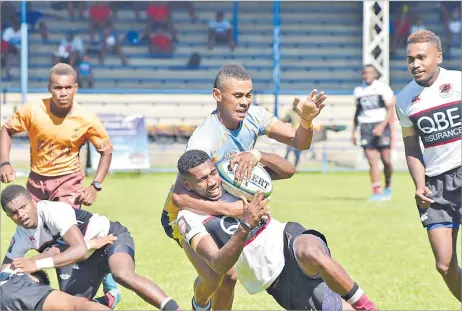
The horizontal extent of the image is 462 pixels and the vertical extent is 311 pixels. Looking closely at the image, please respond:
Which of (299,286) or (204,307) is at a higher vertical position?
(299,286)

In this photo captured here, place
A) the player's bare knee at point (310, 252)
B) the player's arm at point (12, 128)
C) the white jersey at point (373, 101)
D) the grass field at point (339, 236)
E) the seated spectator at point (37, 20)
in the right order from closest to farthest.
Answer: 1. the player's bare knee at point (310, 252)
2. the grass field at point (339, 236)
3. the player's arm at point (12, 128)
4. the white jersey at point (373, 101)
5. the seated spectator at point (37, 20)

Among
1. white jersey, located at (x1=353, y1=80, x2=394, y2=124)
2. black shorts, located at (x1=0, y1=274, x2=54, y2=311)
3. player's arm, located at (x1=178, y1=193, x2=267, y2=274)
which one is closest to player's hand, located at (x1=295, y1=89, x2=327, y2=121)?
player's arm, located at (x1=178, y1=193, x2=267, y2=274)

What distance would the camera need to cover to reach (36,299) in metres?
6.71

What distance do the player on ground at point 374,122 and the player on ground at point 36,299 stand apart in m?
10.0

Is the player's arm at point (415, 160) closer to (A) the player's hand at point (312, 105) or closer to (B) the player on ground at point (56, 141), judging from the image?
(A) the player's hand at point (312, 105)

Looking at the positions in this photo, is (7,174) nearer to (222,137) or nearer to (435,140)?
(222,137)

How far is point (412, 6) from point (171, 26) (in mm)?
8324

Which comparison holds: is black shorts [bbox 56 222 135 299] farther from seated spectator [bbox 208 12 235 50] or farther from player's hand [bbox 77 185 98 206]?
seated spectator [bbox 208 12 235 50]

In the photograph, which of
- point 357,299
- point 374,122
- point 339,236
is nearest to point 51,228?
point 357,299

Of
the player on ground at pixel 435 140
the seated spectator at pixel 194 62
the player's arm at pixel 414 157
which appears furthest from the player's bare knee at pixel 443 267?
the seated spectator at pixel 194 62

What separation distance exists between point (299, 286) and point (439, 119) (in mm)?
1925

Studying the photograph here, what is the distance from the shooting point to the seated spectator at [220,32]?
30.9m

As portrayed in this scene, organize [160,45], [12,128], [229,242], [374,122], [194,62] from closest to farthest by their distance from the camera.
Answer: [229,242]
[12,128]
[374,122]
[194,62]
[160,45]

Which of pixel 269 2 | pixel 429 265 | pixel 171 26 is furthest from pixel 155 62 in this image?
pixel 429 265
